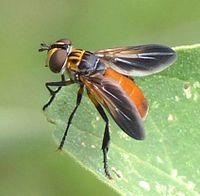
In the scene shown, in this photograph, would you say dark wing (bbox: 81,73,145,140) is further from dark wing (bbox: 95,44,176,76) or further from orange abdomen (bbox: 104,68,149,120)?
dark wing (bbox: 95,44,176,76)

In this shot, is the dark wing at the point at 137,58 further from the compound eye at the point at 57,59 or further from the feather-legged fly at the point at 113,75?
the compound eye at the point at 57,59

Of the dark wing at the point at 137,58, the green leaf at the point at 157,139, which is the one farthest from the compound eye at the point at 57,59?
the green leaf at the point at 157,139

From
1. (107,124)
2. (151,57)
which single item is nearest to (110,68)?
(151,57)

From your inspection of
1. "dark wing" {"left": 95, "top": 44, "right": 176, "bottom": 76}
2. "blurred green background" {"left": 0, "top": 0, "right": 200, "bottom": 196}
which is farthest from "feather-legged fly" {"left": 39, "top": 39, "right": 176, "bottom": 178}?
"blurred green background" {"left": 0, "top": 0, "right": 200, "bottom": 196}

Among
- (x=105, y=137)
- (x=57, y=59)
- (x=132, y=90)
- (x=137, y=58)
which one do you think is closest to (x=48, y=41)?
(x=57, y=59)

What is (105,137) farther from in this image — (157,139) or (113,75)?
(113,75)

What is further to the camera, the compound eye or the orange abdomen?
the compound eye
